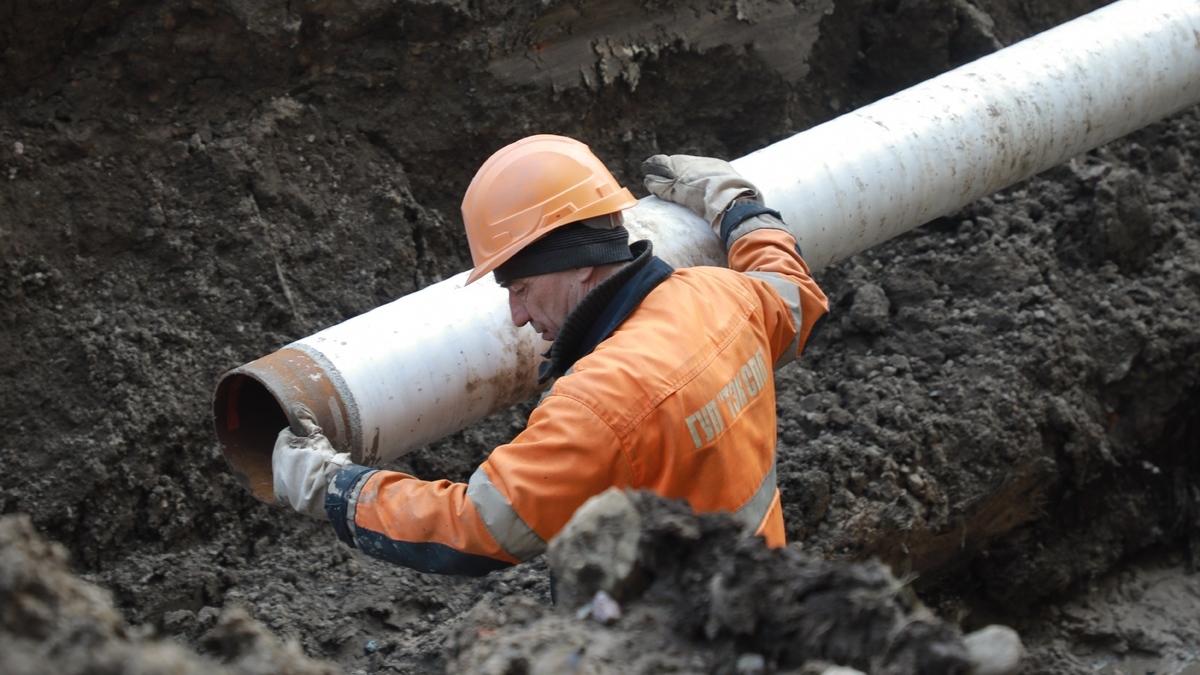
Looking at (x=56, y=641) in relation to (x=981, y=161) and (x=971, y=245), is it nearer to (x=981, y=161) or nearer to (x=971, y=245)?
(x=981, y=161)

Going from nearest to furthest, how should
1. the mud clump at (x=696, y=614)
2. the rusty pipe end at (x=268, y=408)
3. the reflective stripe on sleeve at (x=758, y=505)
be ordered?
the mud clump at (x=696, y=614) → the reflective stripe on sleeve at (x=758, y=505) → the rusty pipe end at (x=268, y=408)

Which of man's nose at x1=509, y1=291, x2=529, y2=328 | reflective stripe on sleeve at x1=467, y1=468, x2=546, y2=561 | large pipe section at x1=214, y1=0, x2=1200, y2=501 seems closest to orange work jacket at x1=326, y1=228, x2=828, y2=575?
reflective stripe on sleeve at x1=467, y1=468, x2=546, y2=561

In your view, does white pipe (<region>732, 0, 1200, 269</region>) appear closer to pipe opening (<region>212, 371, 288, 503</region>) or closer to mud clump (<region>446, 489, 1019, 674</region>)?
pipe opening (<region>212, 371, 288, 503</region>)

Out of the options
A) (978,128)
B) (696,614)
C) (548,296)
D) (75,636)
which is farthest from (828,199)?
(75,636)

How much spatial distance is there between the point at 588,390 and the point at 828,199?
1485mm

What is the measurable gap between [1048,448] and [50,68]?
155 inches

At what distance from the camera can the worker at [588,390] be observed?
2.26 meters

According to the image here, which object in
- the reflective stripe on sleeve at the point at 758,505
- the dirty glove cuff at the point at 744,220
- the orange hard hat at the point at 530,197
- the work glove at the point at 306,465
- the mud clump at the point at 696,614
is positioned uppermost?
the orange hard hat at the point at 530,197

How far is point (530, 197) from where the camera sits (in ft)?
8.68

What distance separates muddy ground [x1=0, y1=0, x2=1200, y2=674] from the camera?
11.8ft

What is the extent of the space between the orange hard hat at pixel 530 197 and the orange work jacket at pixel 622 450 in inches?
8.4

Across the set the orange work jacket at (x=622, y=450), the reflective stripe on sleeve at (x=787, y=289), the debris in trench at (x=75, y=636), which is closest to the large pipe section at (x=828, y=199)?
the reflective stripe on sleeve at (x=787, y=289)

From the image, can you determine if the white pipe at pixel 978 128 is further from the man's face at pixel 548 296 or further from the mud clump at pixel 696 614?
the mud clump at pixel 696 614

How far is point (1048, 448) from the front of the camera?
14.6ft
